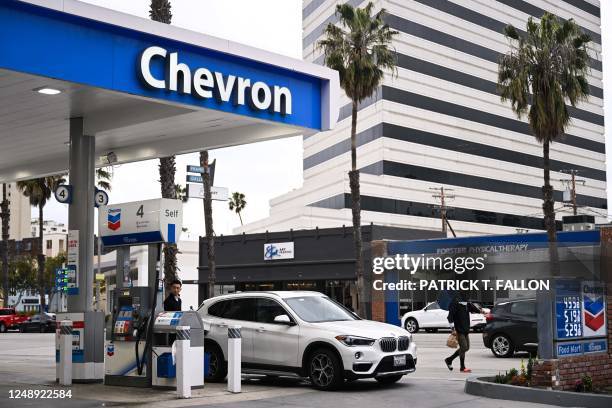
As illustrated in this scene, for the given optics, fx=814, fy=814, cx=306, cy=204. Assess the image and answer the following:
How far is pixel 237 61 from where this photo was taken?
15672mm

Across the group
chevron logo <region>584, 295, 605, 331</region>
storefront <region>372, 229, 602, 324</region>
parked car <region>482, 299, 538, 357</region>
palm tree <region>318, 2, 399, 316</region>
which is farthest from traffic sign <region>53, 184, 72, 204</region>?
storefront <region>372, 229, 602, 324</region>

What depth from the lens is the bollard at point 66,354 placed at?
1545 cm

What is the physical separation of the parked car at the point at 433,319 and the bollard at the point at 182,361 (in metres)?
28.1

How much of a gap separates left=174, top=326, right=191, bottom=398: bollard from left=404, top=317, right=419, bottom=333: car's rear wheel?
93.8ft

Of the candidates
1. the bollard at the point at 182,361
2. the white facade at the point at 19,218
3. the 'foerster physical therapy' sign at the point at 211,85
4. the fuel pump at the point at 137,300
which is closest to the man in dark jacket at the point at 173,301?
the fuel pump at the point at 137,300

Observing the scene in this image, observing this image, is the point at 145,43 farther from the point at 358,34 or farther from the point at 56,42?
the point at 358,34

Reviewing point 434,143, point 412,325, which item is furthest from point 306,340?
point 434,143

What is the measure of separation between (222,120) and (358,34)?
23.5 m

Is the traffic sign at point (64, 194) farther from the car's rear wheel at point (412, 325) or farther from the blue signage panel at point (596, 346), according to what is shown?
the car's rear wheel at point (412, 325)

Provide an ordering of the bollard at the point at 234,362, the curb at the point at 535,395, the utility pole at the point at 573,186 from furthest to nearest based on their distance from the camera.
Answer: the utility pole at the point at 573,186, the bollard at the point at 234,362, the curb at the point at 535,395

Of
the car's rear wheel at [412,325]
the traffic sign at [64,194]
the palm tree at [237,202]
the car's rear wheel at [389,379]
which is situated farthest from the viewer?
the palm tree at [237,202]

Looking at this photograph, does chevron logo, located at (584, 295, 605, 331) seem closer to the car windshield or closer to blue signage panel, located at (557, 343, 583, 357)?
blue signage panel, located at (557, 343, 583, 357)

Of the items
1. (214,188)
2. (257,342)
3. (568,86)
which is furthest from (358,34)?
(257,342)

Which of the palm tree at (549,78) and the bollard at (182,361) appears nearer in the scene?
the bollard at (182,361)
